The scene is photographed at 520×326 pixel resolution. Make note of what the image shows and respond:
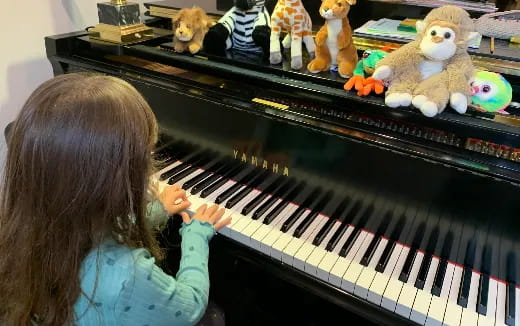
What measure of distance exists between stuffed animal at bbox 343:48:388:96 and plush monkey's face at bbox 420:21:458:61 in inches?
6.1

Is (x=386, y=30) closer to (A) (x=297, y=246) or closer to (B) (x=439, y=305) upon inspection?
(A) (x=297, y=246)

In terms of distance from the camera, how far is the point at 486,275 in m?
1.17

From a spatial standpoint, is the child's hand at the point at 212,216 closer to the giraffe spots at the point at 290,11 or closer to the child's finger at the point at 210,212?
the child's finger at the point at 210,212

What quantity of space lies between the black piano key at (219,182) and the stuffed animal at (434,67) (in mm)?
530

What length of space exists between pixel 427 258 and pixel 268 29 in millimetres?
881

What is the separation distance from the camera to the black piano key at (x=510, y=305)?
1047 millimetres

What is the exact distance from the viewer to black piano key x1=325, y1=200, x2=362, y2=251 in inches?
49.6

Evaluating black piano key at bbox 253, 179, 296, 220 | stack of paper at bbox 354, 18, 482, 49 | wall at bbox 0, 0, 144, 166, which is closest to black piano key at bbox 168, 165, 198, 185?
black piano key at bbox 253, 179, 296, 220

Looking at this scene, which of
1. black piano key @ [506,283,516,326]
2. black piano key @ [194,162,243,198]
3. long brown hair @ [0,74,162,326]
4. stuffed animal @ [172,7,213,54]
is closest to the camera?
long brown hair @ [0,74,162,326]

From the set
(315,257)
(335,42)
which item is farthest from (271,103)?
(315,257)

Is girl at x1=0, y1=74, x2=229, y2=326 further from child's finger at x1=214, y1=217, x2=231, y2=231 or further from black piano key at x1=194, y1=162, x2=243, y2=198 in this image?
black piano key at x1=194, y1=162, x2=243, y2=198

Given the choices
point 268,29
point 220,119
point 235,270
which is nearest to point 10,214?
point 220,119

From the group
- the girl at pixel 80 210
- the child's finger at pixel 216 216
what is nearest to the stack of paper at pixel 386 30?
the child's finger at pixel 216 216

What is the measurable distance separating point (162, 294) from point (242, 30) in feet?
3.18
